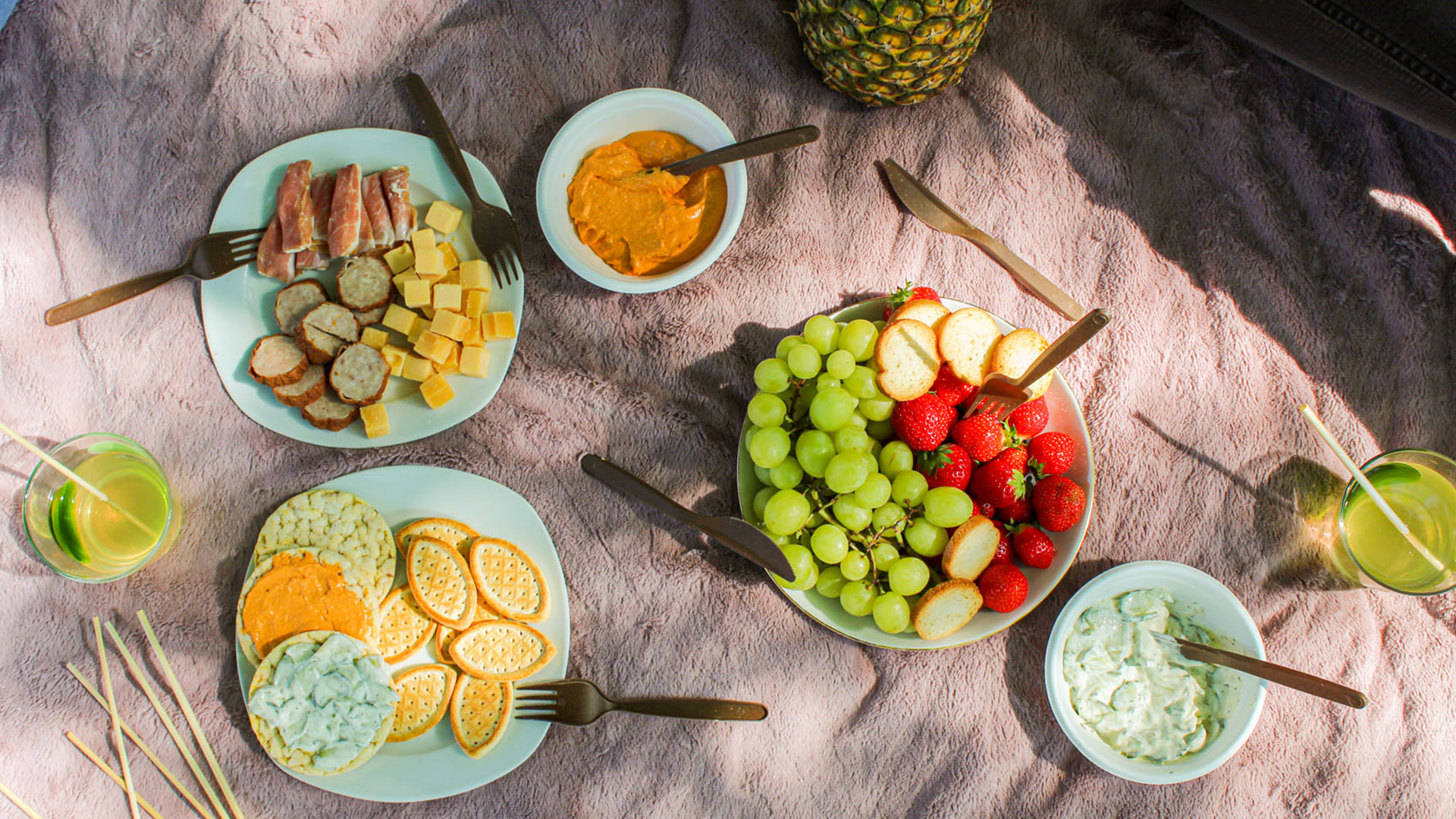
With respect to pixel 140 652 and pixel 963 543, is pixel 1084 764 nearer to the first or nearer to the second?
pixel 963 543

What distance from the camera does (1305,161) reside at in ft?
4.54

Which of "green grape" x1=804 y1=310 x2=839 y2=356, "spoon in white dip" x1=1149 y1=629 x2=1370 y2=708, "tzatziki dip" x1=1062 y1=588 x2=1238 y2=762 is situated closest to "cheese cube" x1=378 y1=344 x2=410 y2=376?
"green grape" x1=804 y1=310 x2=839 y2=356

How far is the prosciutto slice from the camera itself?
127cm

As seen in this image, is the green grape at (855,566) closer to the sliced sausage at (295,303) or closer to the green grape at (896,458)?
the green grape at (896,458)

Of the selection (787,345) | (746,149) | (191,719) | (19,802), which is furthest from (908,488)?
(19,802)

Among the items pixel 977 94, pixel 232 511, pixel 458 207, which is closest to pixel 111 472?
pixel 232 511

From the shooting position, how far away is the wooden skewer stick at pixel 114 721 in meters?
1.28

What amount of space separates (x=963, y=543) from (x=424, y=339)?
86cm

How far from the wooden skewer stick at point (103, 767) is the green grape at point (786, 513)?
107 centimetres

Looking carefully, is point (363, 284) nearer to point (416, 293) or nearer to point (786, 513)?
point (416, 293)

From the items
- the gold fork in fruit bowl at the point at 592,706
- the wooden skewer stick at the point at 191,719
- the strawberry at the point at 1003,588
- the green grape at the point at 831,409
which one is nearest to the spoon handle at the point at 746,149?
the green grape at the point at 831,409

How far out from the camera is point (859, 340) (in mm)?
1190

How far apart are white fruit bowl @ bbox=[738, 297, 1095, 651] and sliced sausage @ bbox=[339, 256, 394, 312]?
0.64 meters

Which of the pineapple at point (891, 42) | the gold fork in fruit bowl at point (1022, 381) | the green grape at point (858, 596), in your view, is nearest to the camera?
the gold fork in fruit bowl at point (1022, 381)
